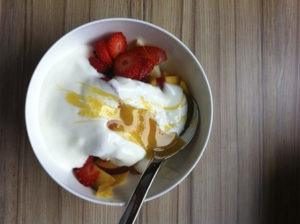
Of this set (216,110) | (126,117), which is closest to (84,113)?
(126,117)

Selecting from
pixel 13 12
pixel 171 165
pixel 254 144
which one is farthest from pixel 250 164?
pixel 13 12

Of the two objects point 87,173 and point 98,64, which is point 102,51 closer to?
point 98,64

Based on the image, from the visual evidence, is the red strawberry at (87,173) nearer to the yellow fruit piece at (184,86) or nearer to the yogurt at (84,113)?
the yogurt at (84,113)

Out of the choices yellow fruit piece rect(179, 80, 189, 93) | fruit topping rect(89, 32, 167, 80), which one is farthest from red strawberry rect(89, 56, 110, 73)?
yellow fruit piece rect(179, 80, 189, 93)

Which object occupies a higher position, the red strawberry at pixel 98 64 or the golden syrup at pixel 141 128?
the red strawberry at pixel 98 64

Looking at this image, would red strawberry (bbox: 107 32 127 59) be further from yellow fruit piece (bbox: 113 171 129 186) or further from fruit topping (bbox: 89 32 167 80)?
yellow fruit piece (bbox: 113 171 129 186)

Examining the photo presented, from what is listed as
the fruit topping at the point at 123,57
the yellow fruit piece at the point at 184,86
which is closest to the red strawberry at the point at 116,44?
the fruit topping at the point at 123,57
